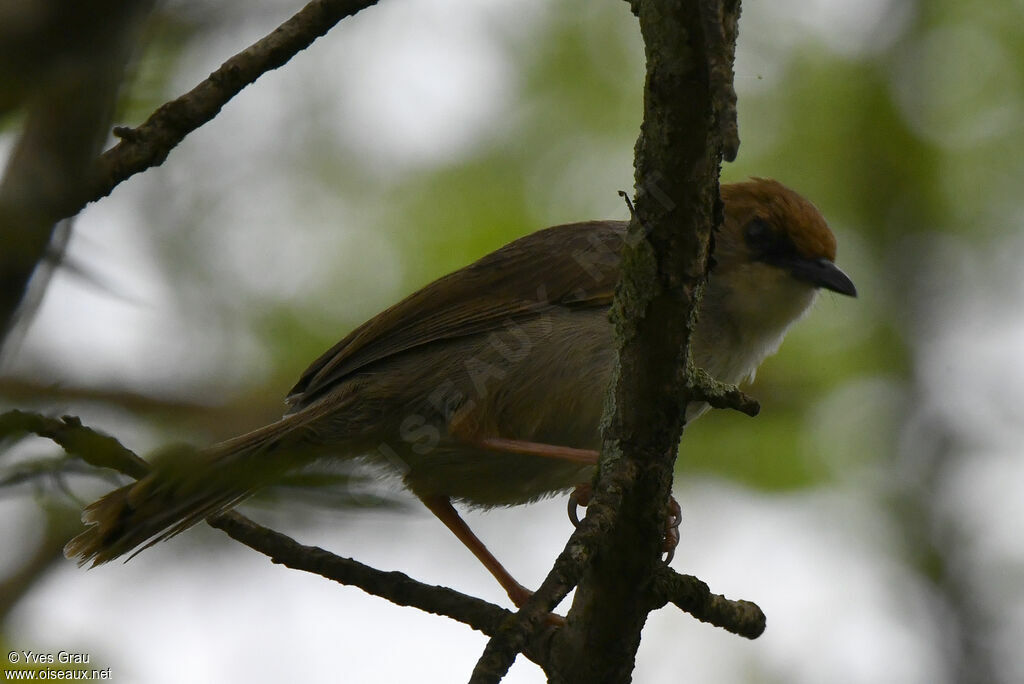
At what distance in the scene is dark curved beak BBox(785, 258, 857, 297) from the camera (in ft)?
19.3

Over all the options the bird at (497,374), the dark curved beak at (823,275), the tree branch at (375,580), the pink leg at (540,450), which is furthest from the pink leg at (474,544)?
the dark curved beak at (823,275)

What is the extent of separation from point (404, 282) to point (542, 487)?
12.6 ft

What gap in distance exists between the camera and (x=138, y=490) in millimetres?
3193

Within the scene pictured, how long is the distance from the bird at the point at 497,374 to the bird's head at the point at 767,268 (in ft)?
0.05

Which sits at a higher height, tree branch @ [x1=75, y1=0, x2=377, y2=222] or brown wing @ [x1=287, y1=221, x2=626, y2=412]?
brown wing @ [x1=287, y1=221, x2=626, y2=412]

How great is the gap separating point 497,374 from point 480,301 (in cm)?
43

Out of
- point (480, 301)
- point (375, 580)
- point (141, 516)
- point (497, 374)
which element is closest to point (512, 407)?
point (497, 374)

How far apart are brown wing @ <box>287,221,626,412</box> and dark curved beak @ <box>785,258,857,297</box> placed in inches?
40.0

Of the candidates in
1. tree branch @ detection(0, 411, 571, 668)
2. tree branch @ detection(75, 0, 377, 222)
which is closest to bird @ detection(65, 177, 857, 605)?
tree branch @ detection(0, 411, 571, 668)

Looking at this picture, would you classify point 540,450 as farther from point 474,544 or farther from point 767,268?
point 767,268

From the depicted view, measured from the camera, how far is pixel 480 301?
5492mm

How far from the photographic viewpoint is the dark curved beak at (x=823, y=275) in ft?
19.3

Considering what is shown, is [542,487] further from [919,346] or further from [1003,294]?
[1003,294]

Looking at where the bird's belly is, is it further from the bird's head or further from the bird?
the bird's head
